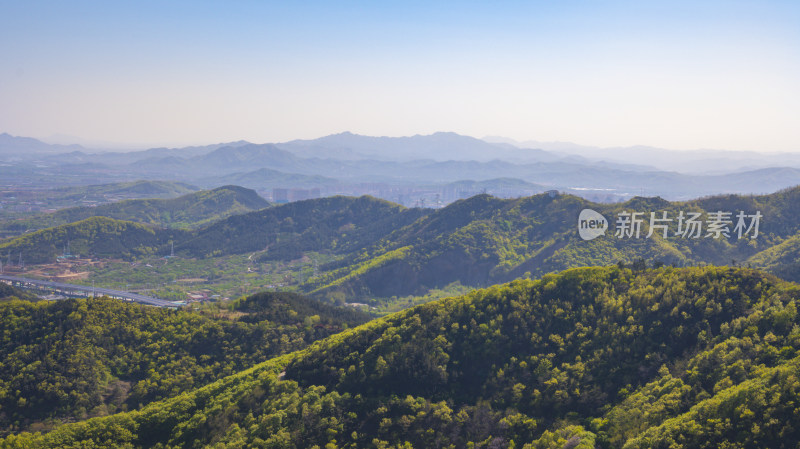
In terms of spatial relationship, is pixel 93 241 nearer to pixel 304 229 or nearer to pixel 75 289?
pixel 75 289

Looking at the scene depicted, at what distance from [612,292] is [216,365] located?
4020cm

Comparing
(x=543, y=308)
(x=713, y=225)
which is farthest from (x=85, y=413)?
(x=713, y=225)

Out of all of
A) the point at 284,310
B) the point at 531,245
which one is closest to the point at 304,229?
the point at 531,245

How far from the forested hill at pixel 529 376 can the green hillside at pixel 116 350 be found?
788cm

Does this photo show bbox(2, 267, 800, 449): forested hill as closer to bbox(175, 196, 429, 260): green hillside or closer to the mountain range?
the mountain range

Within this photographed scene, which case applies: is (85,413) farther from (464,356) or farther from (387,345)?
(464,356)

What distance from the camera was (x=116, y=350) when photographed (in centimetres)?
5294

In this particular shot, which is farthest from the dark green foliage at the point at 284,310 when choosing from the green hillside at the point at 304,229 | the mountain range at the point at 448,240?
the green hillside at the point at 304,229
